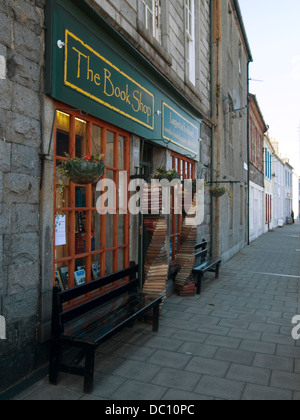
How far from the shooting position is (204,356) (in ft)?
13.5

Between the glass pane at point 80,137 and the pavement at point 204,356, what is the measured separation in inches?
90.9

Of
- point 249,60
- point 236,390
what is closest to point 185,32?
point 236,390

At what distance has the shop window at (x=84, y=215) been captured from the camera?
4.01m

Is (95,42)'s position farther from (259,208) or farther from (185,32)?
(259,208)

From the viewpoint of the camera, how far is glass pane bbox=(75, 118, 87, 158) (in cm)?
427

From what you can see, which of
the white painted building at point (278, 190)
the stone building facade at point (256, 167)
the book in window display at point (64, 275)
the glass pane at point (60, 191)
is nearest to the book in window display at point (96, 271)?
the book in window display at point (64, 275)

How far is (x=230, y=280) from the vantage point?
848 cm

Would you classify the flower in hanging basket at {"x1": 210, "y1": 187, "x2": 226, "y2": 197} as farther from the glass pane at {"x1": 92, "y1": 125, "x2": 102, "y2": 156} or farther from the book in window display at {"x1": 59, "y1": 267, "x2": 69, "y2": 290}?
the book in window display at {"x1": 59, "y1": 267, "x2": 69, "y2": 290}

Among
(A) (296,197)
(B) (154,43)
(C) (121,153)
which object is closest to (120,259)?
(C) (121,153)

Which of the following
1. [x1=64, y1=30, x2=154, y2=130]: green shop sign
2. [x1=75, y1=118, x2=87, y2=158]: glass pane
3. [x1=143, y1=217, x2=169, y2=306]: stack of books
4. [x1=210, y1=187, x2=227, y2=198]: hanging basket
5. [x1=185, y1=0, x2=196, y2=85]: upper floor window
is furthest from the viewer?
[x1=210, y1=187, x2=227, y2=198]: hanging basket

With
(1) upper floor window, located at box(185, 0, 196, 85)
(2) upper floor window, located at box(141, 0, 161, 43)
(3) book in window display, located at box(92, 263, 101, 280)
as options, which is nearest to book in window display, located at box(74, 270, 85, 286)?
(3) book in window display, located at box(92, 263, 101, 280)

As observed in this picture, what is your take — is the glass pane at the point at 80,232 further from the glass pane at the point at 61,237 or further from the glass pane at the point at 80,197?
the glass pane at the point at 61,237

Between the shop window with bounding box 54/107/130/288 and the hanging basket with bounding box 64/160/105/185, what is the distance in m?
0.31

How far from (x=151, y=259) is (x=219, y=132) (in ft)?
21.1
